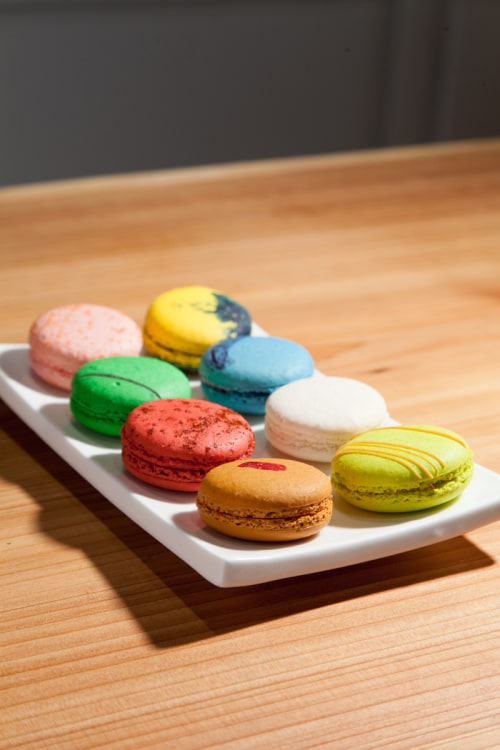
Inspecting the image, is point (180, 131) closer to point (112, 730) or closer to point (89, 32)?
point (89, 32)

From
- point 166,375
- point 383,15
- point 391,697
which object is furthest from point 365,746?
point 383,15

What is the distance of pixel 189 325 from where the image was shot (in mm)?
902

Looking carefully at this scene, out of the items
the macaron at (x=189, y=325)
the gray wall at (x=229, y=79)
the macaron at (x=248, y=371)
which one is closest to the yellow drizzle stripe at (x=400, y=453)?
the macaron at (x=248, y=371)

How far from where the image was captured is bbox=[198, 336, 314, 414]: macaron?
2.66ft

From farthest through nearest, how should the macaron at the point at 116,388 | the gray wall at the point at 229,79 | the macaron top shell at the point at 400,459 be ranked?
the gray wall at the point at 229,79 < the macaron at the point at 116,388 < the macaron top shell at the point at 400,459

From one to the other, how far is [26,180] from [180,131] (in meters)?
0.44

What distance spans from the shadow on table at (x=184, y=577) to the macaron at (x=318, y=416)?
0.33 feet

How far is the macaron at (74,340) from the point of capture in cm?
86

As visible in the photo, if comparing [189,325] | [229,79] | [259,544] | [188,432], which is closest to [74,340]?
[189,325]

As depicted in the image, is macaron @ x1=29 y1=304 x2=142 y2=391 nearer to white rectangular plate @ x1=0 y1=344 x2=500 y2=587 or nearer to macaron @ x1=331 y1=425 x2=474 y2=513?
white rectangular plate @ x1=0 y1=344 x2=500 y2=587

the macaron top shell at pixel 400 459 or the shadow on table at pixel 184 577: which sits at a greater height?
the macaron top shell at pixel 400 459

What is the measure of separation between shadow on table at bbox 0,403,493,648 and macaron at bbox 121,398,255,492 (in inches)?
1.9

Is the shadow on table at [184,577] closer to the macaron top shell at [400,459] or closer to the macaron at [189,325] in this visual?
the macaron top shell at [400,459]

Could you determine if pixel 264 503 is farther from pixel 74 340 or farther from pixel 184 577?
pixel 74 340
